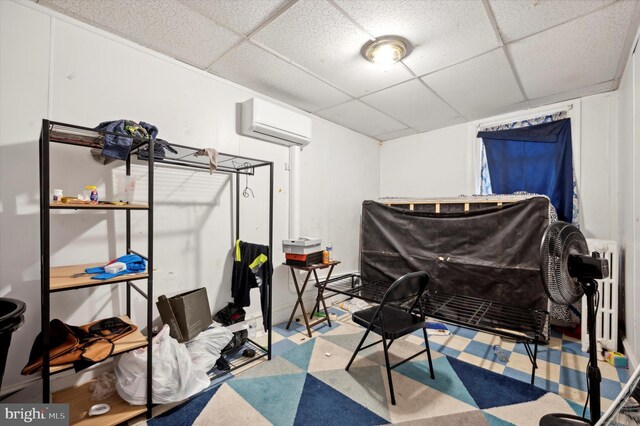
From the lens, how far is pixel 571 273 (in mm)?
1382

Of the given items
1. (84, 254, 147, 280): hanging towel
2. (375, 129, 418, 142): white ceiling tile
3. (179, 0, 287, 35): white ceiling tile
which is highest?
(179, 0, 287, 35): white ceiling tile

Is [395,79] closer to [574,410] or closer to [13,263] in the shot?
[574,410]

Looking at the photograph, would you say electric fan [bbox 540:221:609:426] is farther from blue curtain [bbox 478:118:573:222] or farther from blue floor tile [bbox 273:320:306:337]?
blue floor tile [bbox 273:320:306:337]

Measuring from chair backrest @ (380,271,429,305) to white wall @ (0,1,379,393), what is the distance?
1528 millimetres

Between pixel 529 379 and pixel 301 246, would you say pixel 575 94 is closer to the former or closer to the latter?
pixel 529 379

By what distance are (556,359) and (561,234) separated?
1675mm

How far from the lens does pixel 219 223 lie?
8.61ft

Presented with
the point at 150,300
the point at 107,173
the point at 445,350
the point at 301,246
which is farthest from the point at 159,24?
the point at 445,350

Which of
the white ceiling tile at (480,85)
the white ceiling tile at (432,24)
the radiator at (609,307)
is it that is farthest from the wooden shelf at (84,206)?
the radiator at (609,307)

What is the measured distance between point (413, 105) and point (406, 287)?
2.09 metres

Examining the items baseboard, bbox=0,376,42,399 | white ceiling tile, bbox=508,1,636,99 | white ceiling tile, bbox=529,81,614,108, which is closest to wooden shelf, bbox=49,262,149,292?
baseboard, bbox=0,376,42,399

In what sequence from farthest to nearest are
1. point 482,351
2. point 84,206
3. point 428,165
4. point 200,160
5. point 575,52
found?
1. point 428,165
2. point 482,351
3. point 200,160
4. point 575,52
5. point 84,206

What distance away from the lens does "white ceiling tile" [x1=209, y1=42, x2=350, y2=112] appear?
7.36 ft

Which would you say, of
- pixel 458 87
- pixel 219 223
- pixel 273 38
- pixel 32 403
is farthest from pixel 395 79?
pixel 32 403
